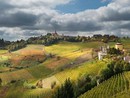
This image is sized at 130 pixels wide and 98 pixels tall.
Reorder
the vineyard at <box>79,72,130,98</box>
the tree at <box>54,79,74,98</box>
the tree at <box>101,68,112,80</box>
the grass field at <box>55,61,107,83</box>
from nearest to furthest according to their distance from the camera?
the vineyard at <box>79,72,130,98</box> → the tree at <box>54,79,74,98</box> → the tree at <box>101,68,112,80</box> → the grass field at <box>55,61,107,83</box>

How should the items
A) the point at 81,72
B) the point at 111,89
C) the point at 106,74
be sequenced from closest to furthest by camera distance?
the point at 111,89, the point at 106,74, the point at 81,72

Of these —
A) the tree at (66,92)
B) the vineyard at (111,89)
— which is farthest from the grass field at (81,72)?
the vineyard at (111,89)

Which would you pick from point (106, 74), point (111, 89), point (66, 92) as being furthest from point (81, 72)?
point (111, 89)

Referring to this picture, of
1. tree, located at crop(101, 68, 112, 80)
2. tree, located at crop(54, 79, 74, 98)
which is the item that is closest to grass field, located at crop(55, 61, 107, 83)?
tree, located at crop(101, 68, 112, 80)

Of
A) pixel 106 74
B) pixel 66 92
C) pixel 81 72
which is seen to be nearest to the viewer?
pixel 66 92

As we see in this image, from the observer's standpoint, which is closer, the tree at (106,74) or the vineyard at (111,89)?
the vineyard at (111,89)

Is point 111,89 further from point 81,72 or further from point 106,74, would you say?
point 81,72

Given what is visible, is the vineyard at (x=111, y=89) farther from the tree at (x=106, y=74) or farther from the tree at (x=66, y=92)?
the tree at (x=106, y=74)

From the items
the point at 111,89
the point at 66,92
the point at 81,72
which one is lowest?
the point at 66,92

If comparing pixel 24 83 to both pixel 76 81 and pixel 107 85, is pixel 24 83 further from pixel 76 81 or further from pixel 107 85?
pixel 107 85

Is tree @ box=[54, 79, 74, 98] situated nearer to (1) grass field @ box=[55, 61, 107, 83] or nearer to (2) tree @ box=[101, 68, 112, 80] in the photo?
(2) tree @ box=[101, 68, 112, 80]

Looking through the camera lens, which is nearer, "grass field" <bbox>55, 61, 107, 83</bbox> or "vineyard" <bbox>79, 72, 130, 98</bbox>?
"vineyard" <bbox>79, 72, 130, 98</bbox>

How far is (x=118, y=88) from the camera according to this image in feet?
304

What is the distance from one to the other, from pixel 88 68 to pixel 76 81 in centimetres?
1438
